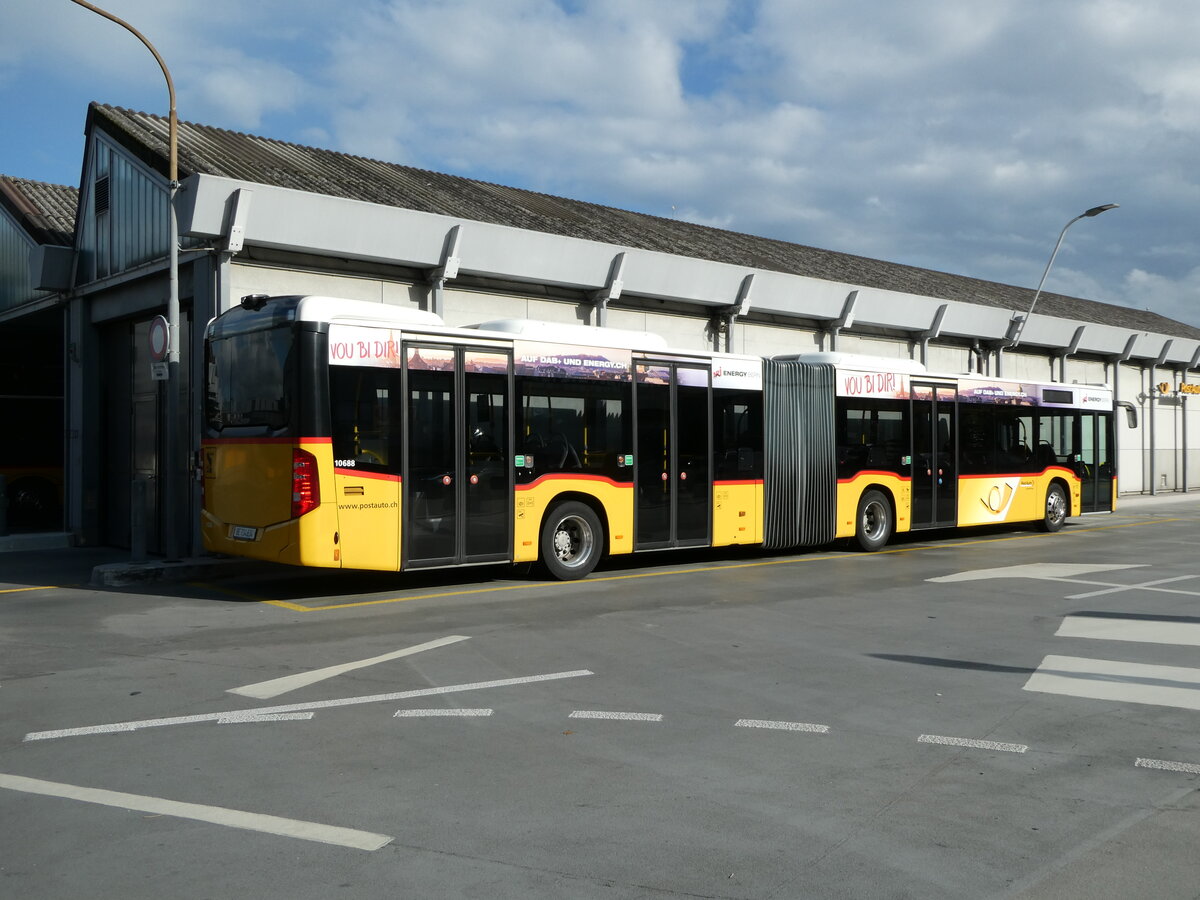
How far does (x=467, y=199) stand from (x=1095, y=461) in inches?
566

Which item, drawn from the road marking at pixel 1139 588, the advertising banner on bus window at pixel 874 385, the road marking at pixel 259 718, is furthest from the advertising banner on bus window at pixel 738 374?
the road marking at pixel 259 718

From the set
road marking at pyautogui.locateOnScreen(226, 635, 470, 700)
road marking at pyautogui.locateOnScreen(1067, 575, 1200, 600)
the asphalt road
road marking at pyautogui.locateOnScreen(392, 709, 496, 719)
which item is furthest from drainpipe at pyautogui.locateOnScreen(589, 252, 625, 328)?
road marking at pyautogui.locateOnScreen(392, 709, 496, 719)

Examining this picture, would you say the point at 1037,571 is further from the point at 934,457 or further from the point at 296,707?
the point at 296,707

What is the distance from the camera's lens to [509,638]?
9.72 meters

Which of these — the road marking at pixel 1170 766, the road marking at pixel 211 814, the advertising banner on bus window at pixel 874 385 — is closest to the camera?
the road marking at pixel 211 814

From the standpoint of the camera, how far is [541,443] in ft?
45.2

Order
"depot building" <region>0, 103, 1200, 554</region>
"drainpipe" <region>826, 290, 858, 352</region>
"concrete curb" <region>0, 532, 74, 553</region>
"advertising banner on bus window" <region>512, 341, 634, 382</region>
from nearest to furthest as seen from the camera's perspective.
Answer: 1. "advertising banner on bus window" <region>512, 341, 634, 382</region>
2. "depot building" <region>0, 103, 1200, 554</region>
3. "concrete curb" <region>0, 532, 74, 553</region>
4. "drainpipe" <region>826, 290, 858, 352</region>

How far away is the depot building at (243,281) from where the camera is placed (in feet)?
53.9

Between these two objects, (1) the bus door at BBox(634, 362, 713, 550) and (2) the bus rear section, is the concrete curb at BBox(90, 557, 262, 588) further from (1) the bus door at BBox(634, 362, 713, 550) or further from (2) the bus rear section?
(1) the bus door at BBox(634, 362, 713, 550)

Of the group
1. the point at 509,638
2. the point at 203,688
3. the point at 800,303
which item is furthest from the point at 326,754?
the point at 800,303

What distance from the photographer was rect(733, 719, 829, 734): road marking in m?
6.60

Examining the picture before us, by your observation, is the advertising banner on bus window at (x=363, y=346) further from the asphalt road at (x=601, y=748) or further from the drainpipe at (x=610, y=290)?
Answer: the drainpipe at (x=610, y=290)

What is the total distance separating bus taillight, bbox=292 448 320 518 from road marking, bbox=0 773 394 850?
20.2ft

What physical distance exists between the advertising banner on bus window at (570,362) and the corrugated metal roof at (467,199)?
6.08 m
